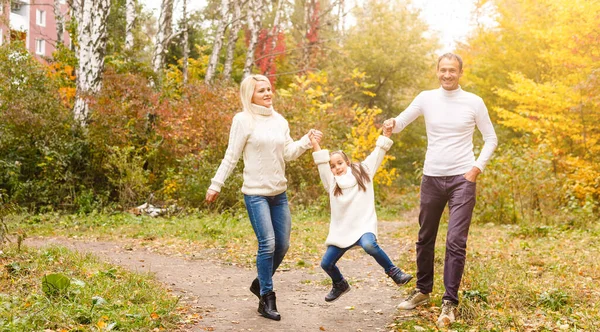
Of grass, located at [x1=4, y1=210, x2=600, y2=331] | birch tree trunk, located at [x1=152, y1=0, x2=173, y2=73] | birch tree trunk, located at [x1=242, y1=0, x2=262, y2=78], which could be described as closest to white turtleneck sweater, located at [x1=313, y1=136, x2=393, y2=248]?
grass, located at [x1=4, y1=210, x2=600, y2=331]

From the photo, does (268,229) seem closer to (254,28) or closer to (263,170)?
(263,170)

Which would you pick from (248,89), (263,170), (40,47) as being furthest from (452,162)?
(40,47)

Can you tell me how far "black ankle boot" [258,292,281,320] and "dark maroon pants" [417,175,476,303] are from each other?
4.54 feet

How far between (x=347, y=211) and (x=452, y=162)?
Answer: 0.98 metres

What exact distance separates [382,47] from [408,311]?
67.5 feet

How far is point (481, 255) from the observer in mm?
8406

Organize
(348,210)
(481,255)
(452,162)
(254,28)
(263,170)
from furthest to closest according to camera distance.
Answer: (254,28), (481,255), (348,210), (263,170), (452,162)

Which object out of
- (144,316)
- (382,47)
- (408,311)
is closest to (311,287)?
(408,311)

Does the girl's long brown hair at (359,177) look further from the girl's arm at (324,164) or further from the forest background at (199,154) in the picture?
the forest background at (199,154)

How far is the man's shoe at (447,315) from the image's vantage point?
5.03 meters

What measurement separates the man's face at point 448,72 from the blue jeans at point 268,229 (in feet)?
5.42

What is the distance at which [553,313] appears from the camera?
5.23 m

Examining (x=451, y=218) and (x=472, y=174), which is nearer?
(x=472, y=174)

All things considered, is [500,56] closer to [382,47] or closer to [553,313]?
[382,47]
